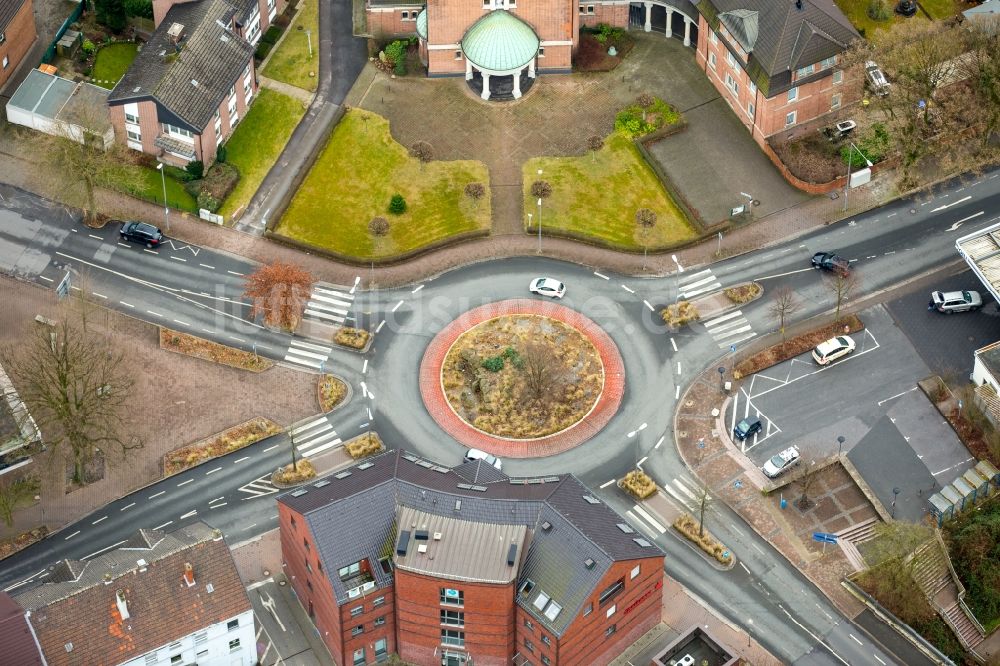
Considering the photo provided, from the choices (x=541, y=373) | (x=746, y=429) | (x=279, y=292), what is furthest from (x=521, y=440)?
(x=279, y=292)

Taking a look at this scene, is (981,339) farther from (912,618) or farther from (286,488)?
(286,488)

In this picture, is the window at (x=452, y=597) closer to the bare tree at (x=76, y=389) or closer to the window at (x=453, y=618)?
the window at (x=453, y=618)

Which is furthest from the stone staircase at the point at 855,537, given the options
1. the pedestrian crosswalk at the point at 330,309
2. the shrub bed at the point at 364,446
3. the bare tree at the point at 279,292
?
the bare tree at the point at 279,292

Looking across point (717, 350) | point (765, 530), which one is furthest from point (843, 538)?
point (717, 350)

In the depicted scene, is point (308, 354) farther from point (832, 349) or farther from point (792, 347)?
point (832, 349)

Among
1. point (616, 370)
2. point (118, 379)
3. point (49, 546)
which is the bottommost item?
point (49, 546)

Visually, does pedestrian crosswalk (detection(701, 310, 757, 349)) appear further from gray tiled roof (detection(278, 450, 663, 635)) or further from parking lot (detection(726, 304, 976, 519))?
gray tiled roof (detection(278, 450, 663, 635))

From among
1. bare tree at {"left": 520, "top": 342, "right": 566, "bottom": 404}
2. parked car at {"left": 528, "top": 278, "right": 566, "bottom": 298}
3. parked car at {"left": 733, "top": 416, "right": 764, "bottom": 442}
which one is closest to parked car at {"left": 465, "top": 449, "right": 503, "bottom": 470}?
bare tree at {"left": 520, "top": 342, "right": 566, "bottom": 404}
